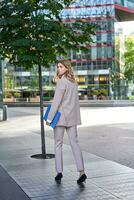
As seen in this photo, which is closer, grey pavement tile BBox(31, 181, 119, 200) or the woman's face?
grey pavement tile BBox(31, 181, 119, 200)

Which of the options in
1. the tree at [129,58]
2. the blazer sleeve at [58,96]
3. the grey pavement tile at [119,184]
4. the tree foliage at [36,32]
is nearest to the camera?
the grey pavement tile at [119,184]

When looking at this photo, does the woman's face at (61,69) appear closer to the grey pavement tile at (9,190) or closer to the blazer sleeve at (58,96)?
the blazer sleeve at (58,96)

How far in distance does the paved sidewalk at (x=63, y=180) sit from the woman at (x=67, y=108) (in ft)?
1.35

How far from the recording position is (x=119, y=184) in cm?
708

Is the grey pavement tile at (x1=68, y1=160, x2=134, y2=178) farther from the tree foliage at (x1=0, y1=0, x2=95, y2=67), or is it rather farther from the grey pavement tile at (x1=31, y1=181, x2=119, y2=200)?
the tree foliage at (x1=0, y1=0, x2=95, y2=67)

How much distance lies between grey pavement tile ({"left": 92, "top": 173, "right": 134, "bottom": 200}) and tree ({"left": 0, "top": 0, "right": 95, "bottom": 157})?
2940mm

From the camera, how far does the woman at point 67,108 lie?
7184 mm

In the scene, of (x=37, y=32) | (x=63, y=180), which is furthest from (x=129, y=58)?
(x=63, y=180)

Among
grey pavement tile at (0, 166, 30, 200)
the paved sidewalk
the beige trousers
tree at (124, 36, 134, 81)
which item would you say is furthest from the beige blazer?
tree at (124, 36, 134, 81)

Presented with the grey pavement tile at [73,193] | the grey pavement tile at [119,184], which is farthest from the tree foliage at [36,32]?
the grey pavement tile at [73,193]

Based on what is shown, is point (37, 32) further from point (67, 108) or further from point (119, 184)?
point (119, 184)

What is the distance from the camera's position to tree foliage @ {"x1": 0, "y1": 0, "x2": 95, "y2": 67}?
32.2 ft

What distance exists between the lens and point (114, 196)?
6.33 metres

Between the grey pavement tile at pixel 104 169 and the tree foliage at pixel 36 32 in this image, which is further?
the tree foliage at pixel 36 32
